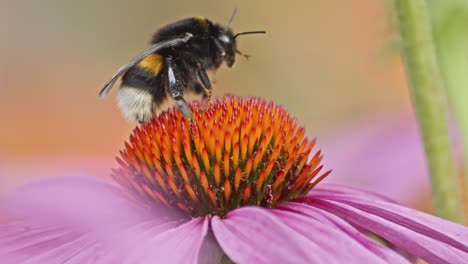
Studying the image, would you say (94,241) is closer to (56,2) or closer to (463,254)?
(463,254)

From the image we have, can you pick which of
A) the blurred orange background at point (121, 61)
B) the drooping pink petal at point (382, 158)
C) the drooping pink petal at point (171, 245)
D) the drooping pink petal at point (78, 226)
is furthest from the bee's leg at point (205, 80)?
the blurred orange background at point (121, 61)

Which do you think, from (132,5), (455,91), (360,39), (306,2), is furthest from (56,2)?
(455,91)

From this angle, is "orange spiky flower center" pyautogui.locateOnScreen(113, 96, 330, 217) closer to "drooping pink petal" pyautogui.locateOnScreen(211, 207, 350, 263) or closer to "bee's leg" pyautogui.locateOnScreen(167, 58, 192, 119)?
"bee's leg" pyautogui.locateOnScreen(167, 58, 192, 119)

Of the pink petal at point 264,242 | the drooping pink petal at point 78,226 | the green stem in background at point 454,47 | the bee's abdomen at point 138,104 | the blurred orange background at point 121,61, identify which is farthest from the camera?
the blurred orange background at point 121,61

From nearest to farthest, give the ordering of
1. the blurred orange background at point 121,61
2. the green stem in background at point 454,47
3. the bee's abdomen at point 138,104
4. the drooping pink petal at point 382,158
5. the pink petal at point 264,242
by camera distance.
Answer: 1. the pink petal at point 264,242
2. the bee's abdomen at point 138,104
3. the green stem in background at point 454,47
4. the drooping pink petal at point 382,158
5. the blurred orange background at point 121,61

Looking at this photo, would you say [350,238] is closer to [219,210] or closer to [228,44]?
[219,210]

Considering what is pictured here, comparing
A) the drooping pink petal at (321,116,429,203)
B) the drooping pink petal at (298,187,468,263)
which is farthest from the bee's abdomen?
the drooping pink petal at (321,116,429,203)

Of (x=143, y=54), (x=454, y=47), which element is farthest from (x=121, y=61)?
(x=143, y=54)

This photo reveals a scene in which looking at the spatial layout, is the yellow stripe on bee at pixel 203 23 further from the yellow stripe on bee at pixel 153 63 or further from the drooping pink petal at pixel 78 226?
the drooping pink petal at pixel 78 226
